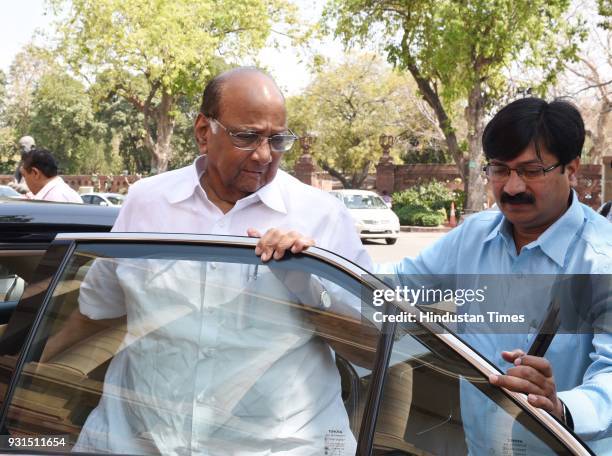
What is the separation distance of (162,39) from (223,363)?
25.1 m

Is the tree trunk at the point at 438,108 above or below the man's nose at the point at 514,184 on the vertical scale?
below

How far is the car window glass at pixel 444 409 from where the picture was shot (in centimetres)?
157

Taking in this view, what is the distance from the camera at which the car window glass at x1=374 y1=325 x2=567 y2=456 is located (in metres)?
1.57

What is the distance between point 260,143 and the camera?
6.77 feet

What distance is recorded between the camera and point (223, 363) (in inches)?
66.8

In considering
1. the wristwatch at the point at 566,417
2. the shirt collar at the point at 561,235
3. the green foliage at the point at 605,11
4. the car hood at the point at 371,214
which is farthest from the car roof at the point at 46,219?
the car hood at the point at 371,214

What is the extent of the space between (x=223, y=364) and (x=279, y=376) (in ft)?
0.42

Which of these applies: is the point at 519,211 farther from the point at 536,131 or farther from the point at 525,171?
the point at 536,131

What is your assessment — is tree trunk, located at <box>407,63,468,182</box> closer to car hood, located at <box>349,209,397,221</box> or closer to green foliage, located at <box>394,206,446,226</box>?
green foliage, located at <box>394,206,446,226</box>

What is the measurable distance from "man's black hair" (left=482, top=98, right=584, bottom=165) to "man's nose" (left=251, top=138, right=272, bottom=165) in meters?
0.58

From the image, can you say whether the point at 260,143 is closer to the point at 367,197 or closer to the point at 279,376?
the point at 279,376

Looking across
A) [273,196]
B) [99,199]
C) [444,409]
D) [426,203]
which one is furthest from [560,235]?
[426,203]

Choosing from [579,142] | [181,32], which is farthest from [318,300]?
[181,32]

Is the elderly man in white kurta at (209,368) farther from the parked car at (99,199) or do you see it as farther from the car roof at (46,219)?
the parked car at (99,199)
